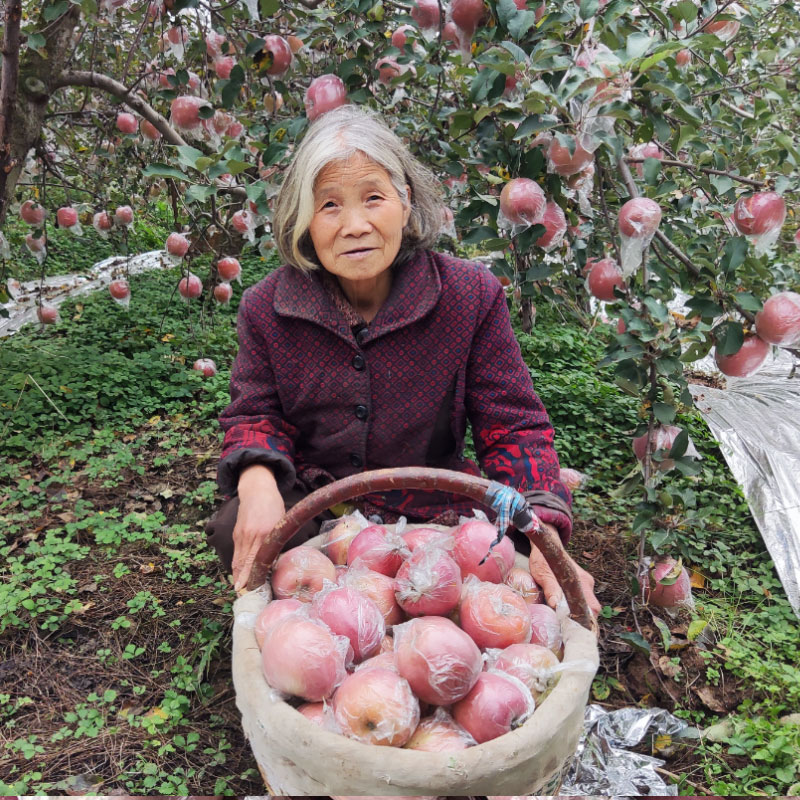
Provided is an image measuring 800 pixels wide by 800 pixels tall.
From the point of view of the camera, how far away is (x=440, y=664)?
3.38ft

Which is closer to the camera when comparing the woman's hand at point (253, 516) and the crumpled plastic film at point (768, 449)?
the woman's hand at point (253, 516)

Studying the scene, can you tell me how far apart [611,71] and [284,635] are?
3.93ft

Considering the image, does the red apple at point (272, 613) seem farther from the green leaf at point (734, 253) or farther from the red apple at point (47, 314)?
the red apple at point (47, 314)

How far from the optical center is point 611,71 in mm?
1318

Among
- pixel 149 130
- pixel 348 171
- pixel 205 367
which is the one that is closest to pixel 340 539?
pixel 348 171

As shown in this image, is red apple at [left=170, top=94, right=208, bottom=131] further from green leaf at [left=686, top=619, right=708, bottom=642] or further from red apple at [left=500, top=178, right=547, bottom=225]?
green leaf at [left=686, top=619, right=708, bottom=642]

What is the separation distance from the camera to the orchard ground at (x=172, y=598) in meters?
1.65

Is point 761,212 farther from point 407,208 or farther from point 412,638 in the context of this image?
point 412,638

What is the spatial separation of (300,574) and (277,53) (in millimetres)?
1525

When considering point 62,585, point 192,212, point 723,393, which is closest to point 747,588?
point 723,393

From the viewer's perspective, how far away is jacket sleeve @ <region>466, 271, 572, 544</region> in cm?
156

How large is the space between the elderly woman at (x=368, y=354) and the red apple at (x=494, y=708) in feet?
1.84

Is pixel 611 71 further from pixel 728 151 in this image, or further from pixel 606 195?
pixel 606 195

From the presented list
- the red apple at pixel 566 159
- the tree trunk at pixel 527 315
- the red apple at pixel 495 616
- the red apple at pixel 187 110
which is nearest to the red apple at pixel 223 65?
the red apple at pixel 187 110
